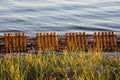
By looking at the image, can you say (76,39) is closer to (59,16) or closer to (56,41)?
A: (56,41)

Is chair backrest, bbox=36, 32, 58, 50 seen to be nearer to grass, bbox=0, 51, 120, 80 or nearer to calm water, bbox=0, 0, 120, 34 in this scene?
grass, bbox=0, 51, 120, 80

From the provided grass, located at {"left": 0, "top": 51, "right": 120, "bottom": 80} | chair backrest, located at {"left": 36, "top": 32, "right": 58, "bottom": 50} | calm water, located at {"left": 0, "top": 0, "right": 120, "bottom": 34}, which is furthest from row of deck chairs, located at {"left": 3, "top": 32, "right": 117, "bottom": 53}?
calm water, located at {"left": 0, "top": 0, "right": 120, "bottom": 34}

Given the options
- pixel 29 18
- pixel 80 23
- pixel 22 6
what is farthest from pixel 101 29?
pixel 22 6

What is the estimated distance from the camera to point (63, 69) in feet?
40.4

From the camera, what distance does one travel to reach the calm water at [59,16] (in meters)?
30.9

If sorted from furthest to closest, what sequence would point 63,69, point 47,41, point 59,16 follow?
point 59,16, point 47,41, point 63,69

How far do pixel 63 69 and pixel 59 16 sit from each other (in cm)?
2424

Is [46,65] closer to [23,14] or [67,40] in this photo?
[67,40]

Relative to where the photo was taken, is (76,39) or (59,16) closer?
(76,39)

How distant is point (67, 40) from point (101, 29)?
35.1 feet

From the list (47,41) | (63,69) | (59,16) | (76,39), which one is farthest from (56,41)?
(59,16)

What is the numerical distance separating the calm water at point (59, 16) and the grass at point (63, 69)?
16.2m

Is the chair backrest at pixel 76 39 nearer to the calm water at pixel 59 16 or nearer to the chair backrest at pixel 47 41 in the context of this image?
the chair backrest at pixel 47 41

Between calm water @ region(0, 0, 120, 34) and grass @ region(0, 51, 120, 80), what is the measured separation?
1619cm
